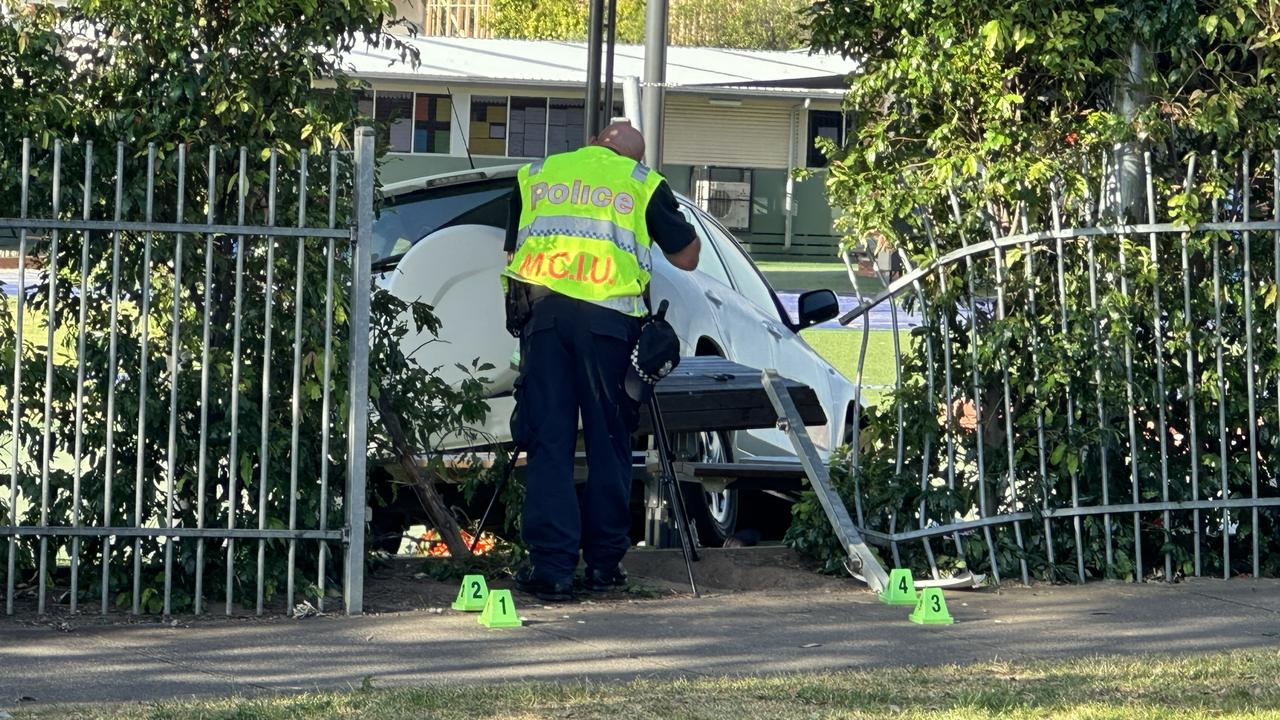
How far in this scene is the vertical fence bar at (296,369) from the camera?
249 inches

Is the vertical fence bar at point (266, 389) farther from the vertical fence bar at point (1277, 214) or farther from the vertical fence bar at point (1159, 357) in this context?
the vertical fence bar at point (1277, 214)

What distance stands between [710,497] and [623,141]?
3.12 m

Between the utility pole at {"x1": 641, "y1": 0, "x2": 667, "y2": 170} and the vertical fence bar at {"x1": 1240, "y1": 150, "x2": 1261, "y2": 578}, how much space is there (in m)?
5.68

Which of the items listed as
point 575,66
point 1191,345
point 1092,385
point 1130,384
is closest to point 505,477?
point 1092,385

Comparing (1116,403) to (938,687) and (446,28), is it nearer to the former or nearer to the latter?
(938,687)

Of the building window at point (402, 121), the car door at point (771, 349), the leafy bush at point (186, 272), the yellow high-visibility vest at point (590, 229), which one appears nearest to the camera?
the leafy bush at point (186, 272)

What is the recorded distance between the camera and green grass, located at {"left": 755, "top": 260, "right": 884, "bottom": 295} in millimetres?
28717

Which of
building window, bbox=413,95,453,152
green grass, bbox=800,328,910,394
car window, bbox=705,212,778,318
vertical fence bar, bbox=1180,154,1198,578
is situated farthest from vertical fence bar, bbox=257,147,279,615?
building window, bbox=413,95,453,152

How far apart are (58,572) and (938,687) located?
11.2 feet

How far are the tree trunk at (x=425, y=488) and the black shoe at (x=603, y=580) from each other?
0.64 m

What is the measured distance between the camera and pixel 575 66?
1366 inches

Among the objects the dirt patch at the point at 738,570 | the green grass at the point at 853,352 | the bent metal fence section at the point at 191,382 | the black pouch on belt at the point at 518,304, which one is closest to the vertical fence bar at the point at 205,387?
the bent metal fence section at the point at 191,382

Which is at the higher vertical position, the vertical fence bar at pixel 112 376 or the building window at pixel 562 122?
the building window at pixel 562 122

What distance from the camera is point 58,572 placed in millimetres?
6824
